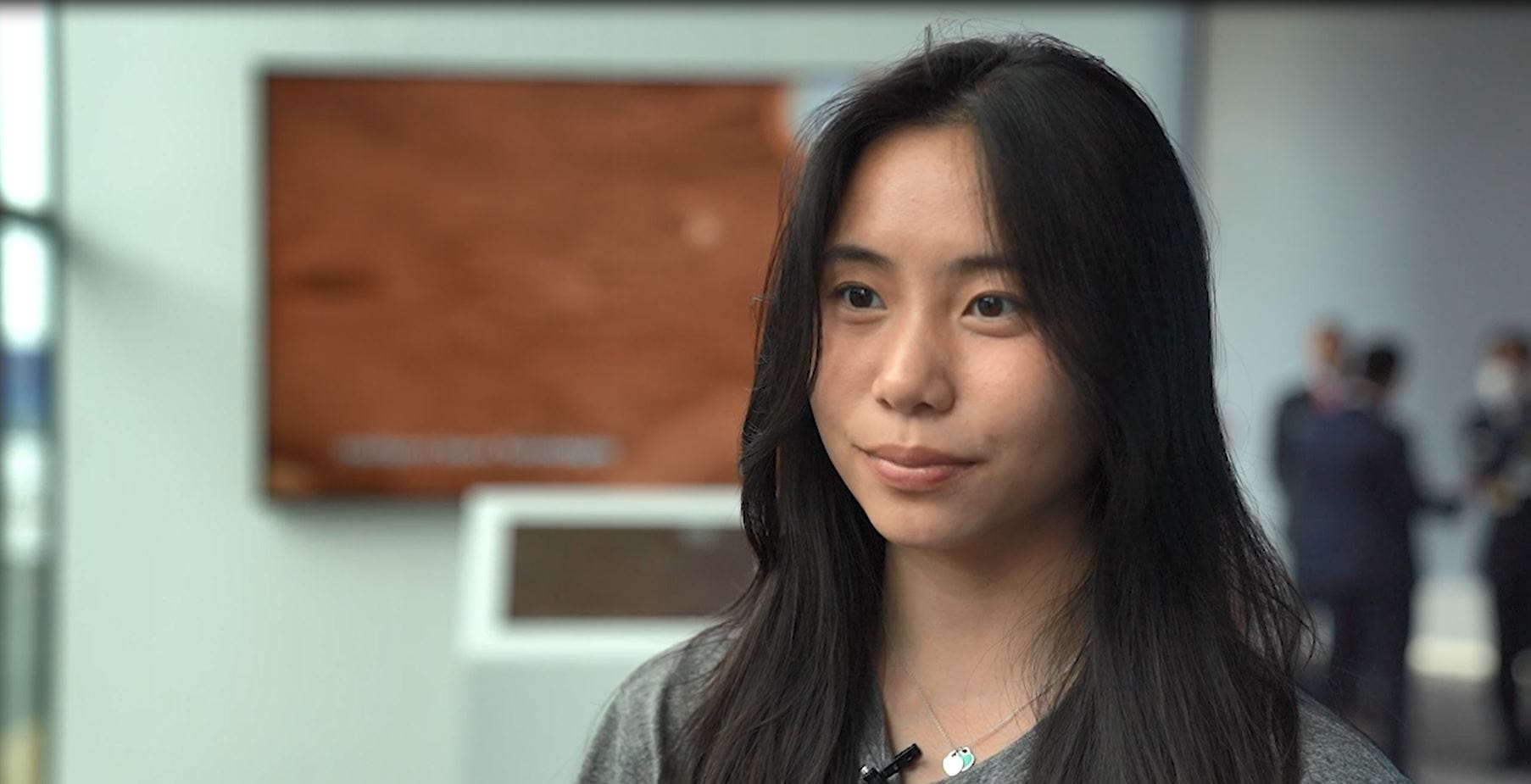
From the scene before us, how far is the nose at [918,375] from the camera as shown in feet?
3.79

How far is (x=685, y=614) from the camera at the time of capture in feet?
14.1

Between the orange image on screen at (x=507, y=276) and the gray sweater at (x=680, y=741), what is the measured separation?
4.55m

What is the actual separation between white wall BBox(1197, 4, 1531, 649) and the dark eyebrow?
4433 millimetres

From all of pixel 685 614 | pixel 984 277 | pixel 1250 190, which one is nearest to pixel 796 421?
pixel 984 277

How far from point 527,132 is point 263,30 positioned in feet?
3.33

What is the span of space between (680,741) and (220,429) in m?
4.99

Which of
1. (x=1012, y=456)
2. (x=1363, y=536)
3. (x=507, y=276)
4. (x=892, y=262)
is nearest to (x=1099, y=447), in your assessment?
(x=1012, y=456)

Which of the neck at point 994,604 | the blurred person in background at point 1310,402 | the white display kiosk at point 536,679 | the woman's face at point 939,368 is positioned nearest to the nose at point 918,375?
the woman's face at point 939,368

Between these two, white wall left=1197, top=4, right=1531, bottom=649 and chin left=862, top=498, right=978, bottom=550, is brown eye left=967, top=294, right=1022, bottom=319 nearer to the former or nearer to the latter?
chin left=862, top=498, right=978, bottom=550

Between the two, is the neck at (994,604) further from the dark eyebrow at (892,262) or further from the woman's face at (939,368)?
the dark eyebrow at (892,262)

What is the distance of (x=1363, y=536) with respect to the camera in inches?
211

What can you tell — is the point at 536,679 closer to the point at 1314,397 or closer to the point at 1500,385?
the point at 1314,397

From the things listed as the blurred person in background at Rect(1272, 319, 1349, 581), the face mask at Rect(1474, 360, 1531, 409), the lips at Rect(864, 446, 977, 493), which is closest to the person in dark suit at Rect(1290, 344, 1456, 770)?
the blurred person in background at Rect(1272, 319, 1349, 581)

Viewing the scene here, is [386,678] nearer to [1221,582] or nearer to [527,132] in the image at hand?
[527,132]
